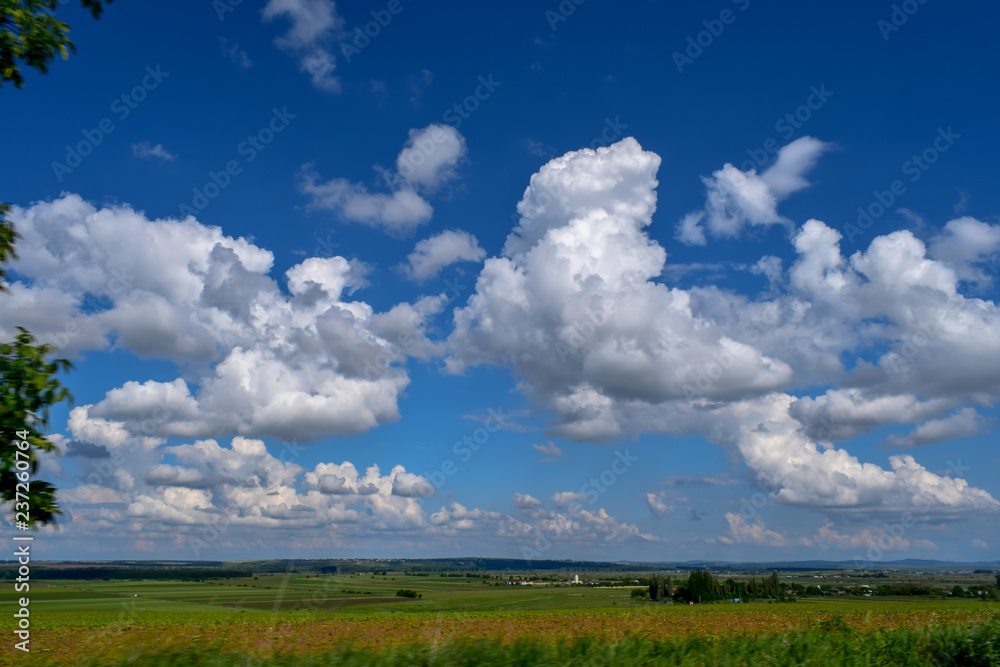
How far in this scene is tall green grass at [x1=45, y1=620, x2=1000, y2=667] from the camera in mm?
6430

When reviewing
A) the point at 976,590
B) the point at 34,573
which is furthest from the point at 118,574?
the point at 976,590

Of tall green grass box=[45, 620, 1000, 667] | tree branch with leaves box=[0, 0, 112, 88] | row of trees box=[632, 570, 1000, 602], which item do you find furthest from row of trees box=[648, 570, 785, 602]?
tree branch with leaves box=[0, 0, 112, 88]

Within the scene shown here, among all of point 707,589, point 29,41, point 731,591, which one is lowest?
point 731,591

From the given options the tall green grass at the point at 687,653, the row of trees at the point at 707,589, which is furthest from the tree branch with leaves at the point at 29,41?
the row of trees at the point at 707,589

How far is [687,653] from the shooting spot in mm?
8664

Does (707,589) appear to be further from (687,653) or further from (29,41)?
(29,41)

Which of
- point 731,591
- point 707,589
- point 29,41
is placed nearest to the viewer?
point 29,41

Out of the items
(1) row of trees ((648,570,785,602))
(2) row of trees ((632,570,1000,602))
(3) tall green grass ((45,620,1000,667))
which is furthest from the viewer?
(1) row of trees ((648,570,785,602))

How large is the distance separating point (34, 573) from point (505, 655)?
748cm

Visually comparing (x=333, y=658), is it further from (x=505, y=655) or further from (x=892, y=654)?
(x=892, y=654)

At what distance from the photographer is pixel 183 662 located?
6.23m

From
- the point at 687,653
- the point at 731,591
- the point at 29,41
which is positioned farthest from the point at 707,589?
the point at 29,41

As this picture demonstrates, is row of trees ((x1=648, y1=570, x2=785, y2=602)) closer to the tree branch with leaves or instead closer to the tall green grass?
the tall green grass

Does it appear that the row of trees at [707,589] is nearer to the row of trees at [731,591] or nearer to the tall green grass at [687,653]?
the row of trees at [731,591]
